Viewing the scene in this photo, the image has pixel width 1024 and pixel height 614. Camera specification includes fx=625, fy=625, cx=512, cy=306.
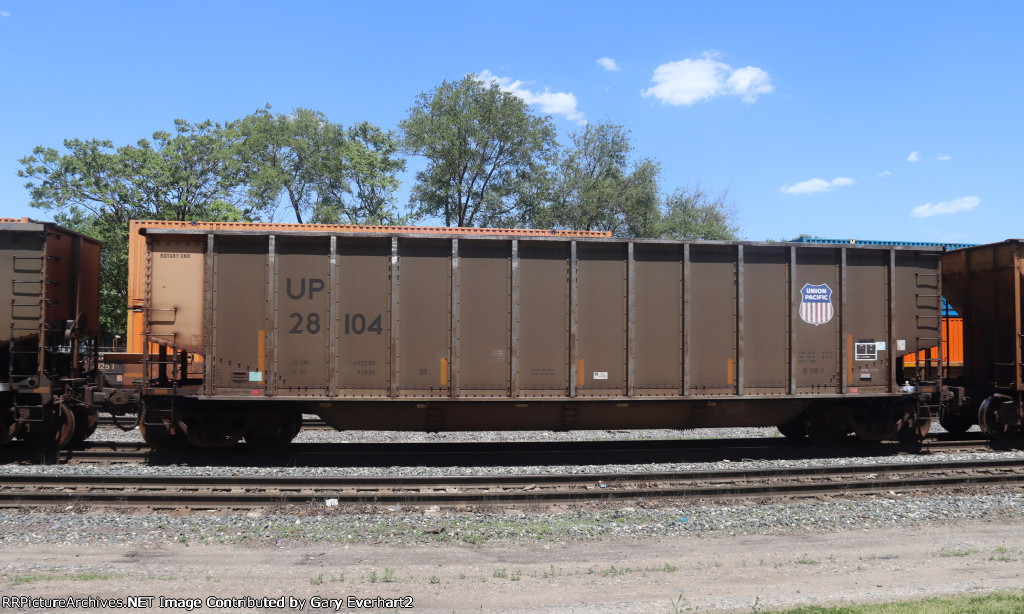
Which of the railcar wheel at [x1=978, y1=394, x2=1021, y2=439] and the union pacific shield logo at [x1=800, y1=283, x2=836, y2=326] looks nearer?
the union pacific shield logo at [x1=800, y1=283, x2=836, y2=326]

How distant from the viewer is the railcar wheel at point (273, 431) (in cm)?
1074

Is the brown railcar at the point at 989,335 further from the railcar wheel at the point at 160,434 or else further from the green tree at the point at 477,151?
the green tree at the point at 477,151

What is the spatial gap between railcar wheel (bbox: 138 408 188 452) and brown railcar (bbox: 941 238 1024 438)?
1430cm

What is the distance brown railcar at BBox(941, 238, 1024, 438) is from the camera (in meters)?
12.2

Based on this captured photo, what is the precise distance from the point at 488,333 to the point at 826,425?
6750 millimetres

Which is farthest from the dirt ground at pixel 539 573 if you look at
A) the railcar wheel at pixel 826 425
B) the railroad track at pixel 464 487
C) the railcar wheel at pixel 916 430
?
the railcar wheel at pixel 916 430

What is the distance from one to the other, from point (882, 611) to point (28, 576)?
7495mm

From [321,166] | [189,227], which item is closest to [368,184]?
[321,166]

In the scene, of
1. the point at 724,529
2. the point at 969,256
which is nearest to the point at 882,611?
the point at 724,529

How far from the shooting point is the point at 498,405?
35.0 feet

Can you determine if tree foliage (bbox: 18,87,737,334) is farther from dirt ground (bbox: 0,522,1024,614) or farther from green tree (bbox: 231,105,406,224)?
dirt ground (bbox: 0,522,1024,614)

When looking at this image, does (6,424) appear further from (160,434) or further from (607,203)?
(607,203)

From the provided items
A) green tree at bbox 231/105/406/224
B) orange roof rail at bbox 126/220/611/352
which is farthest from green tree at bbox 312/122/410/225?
orange roof rail at bbox 126/220/611/352

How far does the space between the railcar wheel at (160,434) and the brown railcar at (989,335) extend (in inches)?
563
